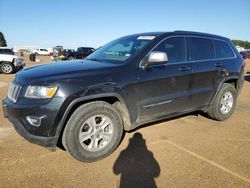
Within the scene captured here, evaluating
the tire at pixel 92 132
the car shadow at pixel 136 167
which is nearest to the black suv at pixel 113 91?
the tire at pixel 92 132

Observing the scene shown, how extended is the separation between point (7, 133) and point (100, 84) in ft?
7.85

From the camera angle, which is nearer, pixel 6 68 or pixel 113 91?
pixel 113 91

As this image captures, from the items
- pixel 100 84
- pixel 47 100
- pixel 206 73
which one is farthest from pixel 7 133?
pixel 206 73

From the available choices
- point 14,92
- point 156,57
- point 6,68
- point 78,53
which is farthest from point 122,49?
point 78,53

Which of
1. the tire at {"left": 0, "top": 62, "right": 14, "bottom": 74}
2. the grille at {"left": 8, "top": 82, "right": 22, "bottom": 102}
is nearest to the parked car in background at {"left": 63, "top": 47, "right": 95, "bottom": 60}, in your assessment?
the tire at {"left": 0, "top": 62, "right": 14, "bottom": 74}

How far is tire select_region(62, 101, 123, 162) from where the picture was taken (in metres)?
3.46

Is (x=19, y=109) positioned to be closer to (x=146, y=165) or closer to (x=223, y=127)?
(x=146, y=165)

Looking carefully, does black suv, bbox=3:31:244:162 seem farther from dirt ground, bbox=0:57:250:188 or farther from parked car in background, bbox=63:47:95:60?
parked car in background, bbox=63:47:95:60

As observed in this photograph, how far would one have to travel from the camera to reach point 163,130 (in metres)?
5.02

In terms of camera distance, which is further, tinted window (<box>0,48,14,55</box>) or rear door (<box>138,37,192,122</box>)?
tinted window (<box>0,48,14,55</box>)

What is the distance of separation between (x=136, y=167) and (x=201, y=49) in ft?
9.14

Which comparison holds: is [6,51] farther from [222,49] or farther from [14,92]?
[222,49]

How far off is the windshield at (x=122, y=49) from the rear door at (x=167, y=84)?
0.31 meters

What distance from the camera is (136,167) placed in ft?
11.6
